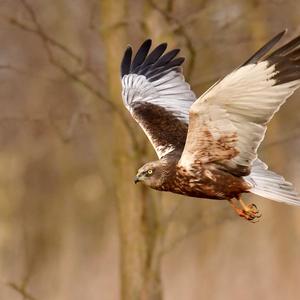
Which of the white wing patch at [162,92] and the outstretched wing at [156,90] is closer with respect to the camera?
the outstretched wing at [156,90]

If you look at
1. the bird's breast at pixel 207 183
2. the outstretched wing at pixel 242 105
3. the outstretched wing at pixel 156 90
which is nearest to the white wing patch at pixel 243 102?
the outstretched wing at pixel 242 105

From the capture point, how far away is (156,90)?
8.02 meters

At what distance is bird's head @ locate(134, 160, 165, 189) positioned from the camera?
6.83 metres

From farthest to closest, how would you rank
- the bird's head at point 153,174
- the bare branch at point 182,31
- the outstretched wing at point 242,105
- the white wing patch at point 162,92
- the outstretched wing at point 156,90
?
the white wing patch at point 162,92
the bare branch at point 182,31
the outstretched wing at point 156,90
the bird's head at point 153,174
the outstretched wing at point 242,105

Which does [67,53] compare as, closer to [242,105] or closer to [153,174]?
[153,174]

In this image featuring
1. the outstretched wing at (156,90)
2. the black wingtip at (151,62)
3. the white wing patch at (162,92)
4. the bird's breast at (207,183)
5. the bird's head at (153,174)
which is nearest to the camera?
the bird's breast at (207,183)

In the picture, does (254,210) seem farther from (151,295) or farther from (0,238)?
A: (0,238)

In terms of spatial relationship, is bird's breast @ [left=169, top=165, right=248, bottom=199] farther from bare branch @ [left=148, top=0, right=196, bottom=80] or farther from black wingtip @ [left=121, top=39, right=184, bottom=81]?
black wingtip @ [left=121, top=39, right=184, bottom=81]

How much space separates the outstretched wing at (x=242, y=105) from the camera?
20.3 ft

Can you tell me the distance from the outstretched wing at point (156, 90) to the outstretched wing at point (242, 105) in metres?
0.83

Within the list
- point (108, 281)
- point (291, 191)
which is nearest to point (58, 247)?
point (108, 281)

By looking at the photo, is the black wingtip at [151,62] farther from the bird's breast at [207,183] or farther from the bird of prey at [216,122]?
the bird's breast at [207,183]

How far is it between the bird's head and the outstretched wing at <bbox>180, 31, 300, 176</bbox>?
0.20m

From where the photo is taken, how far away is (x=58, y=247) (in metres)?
15.8
